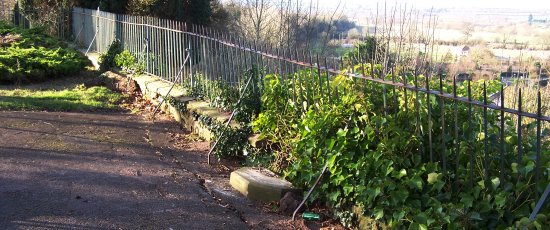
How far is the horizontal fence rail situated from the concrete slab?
87 centimetres

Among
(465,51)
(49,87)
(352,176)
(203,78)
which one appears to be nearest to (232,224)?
(352,176)

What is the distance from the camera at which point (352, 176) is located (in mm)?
5336

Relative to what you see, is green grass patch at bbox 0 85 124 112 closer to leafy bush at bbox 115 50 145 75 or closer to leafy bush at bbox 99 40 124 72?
leafy bush at bbox 115 50 145 75

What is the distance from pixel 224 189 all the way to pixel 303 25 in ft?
48.2

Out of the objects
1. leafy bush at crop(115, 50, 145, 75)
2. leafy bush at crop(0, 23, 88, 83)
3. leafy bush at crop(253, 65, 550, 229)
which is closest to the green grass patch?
leafy bush at crop(115, 50, 145, 75)

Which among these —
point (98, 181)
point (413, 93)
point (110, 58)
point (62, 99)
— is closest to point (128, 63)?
point (110, 58)

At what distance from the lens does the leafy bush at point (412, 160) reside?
174 inches

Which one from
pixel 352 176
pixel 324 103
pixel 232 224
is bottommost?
pixel 232 224

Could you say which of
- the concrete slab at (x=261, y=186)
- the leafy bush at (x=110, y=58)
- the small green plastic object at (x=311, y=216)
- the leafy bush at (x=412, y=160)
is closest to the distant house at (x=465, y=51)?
the leafy bush at (x=412, y=160)

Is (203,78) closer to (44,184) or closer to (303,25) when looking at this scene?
(44,184)

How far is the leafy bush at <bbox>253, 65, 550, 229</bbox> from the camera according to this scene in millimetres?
4418

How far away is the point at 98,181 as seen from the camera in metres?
6.34

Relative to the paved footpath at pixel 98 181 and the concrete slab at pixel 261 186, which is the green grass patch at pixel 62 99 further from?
the concrete slab at pixel 261 186

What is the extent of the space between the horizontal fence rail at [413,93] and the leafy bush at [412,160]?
1 centimetres
